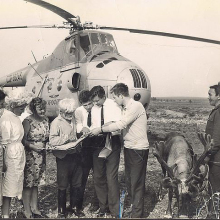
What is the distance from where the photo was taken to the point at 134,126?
440cm

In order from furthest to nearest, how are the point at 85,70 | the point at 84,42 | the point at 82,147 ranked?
the point at 84,42, the point at 85,70, the point at 82,147

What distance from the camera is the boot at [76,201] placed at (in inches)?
195

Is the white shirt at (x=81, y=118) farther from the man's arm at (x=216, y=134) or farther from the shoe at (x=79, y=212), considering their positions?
the man's arm at (x=216, y=134)

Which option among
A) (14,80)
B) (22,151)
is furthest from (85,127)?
(14,80)

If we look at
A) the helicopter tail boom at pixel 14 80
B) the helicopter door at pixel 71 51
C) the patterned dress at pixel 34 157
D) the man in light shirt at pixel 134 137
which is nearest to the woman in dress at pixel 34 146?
the patterned dress at pixel 34 157

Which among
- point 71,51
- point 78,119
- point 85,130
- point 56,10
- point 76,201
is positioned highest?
point 56,10

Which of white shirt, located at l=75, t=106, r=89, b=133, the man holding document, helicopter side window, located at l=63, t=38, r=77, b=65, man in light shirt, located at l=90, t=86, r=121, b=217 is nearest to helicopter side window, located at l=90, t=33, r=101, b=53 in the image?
helicopter side window, located at l=63, t=38, r=77, b=65

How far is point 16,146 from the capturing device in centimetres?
432

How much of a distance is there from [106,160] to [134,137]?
595mm

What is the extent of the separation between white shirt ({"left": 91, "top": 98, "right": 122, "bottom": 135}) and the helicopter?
2.99 meters

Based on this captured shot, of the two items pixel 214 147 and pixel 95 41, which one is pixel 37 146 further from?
pixel 95 41

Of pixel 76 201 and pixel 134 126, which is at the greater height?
pixel 134 126

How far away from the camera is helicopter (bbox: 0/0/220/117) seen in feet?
25.7

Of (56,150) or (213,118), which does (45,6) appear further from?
(213,118)
